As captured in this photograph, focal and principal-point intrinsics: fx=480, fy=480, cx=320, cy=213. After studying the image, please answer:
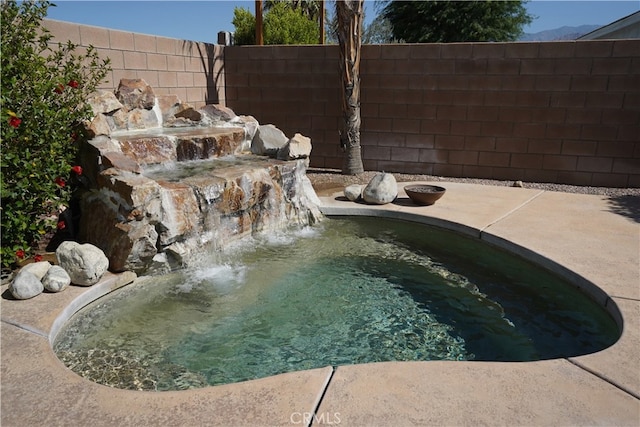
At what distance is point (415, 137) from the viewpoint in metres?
7.96

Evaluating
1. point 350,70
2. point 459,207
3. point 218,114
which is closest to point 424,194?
point 459,207

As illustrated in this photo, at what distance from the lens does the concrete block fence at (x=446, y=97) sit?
22.6 ft

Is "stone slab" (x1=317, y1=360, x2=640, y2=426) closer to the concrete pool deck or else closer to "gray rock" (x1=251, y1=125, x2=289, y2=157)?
the concrete pool deck

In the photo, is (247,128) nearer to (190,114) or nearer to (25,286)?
(190,114)

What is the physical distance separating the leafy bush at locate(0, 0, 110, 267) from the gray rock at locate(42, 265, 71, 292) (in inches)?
15.0

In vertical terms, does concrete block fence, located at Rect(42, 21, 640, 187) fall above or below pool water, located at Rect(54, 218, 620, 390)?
above

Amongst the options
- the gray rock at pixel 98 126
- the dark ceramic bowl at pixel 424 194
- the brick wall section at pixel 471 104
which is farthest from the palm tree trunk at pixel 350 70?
the gray rock at pixel 98 126

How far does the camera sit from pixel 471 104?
755cm

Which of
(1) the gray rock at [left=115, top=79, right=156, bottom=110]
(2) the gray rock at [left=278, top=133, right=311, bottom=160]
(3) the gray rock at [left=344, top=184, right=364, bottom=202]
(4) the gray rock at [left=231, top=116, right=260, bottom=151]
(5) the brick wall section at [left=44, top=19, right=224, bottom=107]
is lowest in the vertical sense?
(3) the gray rock at [left=344, top=184, right=364, bottom=202]

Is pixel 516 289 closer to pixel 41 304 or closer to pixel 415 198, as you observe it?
pixel 415 198

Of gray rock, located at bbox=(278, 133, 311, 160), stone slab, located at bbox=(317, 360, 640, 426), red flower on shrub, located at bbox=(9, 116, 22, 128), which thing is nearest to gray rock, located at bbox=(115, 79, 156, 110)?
gray rock, located at bbox=(278, 133, 311, 160)

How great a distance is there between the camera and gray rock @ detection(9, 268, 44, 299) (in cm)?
345

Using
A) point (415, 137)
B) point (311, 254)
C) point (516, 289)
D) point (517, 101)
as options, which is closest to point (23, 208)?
point (311, 254)

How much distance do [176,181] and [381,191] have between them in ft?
8.81
